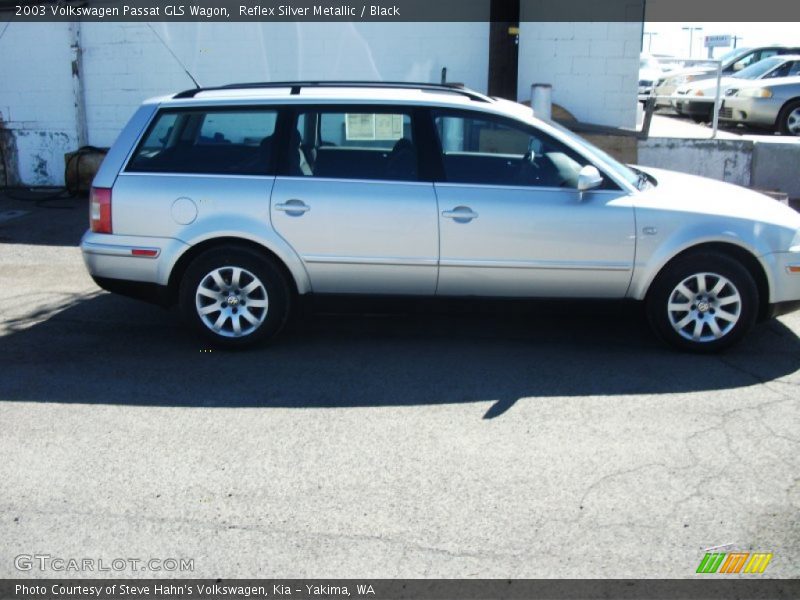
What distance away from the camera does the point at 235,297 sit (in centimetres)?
620

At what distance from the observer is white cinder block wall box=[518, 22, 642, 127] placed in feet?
40.2

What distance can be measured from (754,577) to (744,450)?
118 cm

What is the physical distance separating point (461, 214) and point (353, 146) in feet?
3.04

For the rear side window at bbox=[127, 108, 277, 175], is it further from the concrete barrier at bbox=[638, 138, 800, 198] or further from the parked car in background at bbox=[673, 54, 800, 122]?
the parked car in background at bbox=[673, 54, 800, 122]

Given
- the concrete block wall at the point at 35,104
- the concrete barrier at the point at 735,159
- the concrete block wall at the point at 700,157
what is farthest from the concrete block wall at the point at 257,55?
the concrete barrier at the point at 735,159

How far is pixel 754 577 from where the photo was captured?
3.66 meters

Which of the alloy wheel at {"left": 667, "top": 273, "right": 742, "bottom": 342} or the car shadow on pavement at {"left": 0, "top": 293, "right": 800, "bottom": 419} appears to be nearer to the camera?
the car shadow on pavement at {"left": 0, "top": 293, "right": 800, "bottom": 419}

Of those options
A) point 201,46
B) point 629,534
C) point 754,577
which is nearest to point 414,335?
point 629,534

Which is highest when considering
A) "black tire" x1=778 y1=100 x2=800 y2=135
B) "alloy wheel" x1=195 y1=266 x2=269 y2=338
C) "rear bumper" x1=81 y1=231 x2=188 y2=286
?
"black tire" x1=778 y1=100 x2=800 y2=135

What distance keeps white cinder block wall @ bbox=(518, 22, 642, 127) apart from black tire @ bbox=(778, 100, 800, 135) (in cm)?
396

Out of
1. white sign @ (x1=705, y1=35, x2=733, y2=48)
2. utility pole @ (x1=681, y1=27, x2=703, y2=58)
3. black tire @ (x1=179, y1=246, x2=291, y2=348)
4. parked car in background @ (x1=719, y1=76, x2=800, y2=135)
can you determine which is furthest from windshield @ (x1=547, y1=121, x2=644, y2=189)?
white sign @ (x1=705, y1=35, x2=733, y2=48)

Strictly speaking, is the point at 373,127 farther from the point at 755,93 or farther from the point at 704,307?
the point at 755,93

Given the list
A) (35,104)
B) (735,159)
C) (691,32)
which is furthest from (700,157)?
(691,32)

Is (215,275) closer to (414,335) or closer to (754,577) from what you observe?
(414,335)
